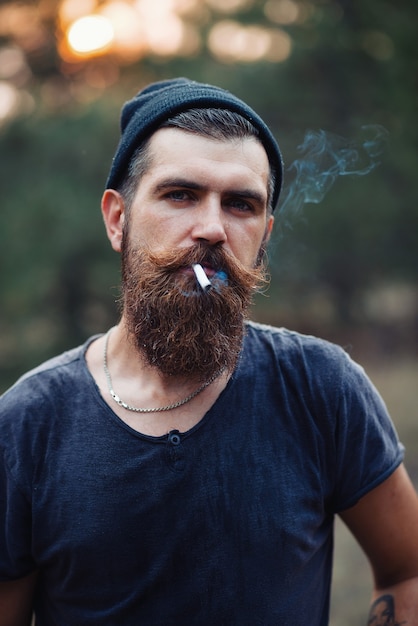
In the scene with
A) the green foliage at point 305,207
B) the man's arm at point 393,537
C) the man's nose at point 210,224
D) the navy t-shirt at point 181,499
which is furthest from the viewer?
the green foliage at point 305,207

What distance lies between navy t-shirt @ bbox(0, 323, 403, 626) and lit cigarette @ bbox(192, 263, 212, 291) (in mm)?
335

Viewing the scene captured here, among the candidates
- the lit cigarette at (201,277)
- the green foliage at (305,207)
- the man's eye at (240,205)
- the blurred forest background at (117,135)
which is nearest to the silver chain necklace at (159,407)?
the lit cigarette at (201,277)

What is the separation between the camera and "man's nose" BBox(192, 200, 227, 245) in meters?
1.85

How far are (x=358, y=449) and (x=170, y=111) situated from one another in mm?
1177

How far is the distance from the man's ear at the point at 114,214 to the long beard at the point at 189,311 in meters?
0.16

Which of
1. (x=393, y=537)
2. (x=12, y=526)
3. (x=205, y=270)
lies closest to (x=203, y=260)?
(x=205, y=270)

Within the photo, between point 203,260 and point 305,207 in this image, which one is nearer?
point 203,260

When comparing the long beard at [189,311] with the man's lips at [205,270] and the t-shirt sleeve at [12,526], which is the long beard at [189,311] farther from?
the t-shirt sleeve at [12,526]

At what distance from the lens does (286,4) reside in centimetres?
963

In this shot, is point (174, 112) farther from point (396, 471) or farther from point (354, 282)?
point (354, 282)

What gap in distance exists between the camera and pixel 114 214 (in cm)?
215

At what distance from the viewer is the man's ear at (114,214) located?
2121mm

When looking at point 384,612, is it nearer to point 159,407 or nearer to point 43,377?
point 159,407

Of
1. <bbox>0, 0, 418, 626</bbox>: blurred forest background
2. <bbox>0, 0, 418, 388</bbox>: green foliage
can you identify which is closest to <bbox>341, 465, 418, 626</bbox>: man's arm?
<bbox>0, 0, 418, 626</bbox>: blurred forest background
